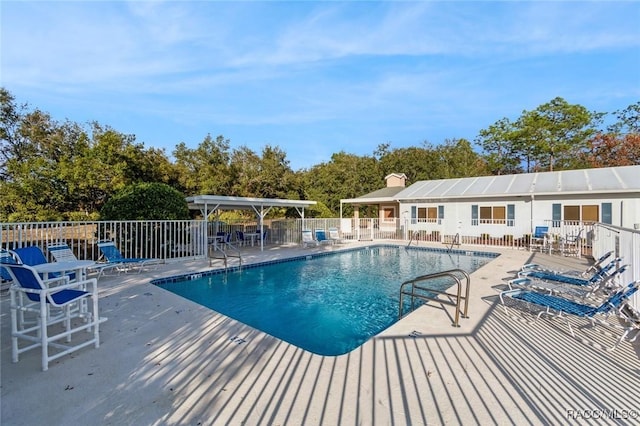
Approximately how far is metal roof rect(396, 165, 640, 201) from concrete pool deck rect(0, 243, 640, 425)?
41.2 ft

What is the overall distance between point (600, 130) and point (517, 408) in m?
37.0

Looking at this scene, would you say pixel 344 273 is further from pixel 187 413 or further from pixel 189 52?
pixel 189 52

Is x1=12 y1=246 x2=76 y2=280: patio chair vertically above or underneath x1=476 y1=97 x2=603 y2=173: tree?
underneath

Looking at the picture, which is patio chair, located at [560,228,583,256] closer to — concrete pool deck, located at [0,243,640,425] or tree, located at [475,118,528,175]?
concrete pool deck, located at [0,243,640,425]

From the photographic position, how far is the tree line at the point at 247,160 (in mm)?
13508

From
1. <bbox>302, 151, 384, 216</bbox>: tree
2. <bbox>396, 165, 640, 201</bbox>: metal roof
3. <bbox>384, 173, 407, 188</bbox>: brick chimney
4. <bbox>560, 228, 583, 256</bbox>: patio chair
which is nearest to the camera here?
<bbox>560, 228, 583, 256</bbox>: patio chair

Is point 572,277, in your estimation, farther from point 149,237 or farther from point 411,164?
point 411,164

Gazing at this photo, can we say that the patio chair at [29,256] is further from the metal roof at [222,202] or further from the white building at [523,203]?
the white building at [523,203]

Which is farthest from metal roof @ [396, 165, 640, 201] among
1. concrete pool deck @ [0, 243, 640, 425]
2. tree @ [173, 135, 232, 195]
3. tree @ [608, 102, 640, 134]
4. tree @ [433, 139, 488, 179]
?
tree @ [608, 102, 640, 134]

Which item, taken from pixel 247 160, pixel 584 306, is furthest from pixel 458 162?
pixel 584 306

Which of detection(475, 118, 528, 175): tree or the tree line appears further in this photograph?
detection(475, 118, 528, 175): tree

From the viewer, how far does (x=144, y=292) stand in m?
6.39

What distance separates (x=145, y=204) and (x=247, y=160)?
62.0 ft

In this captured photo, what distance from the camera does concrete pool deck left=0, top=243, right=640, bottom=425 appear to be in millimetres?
2512
